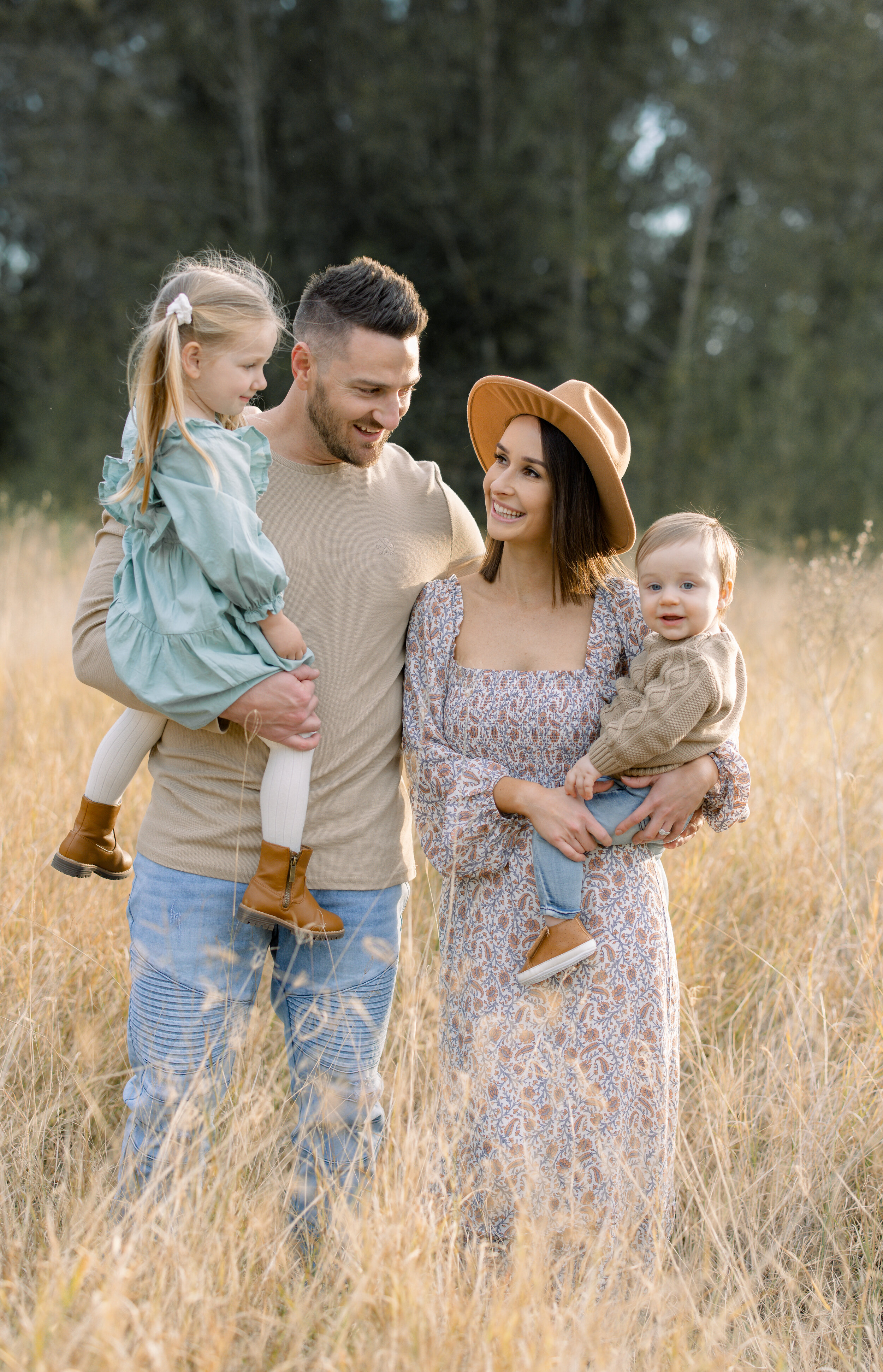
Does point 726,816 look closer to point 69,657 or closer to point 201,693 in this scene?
point 201,693

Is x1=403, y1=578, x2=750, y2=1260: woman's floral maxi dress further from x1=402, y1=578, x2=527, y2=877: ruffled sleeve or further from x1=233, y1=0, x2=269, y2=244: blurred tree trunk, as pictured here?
x1=233, y1=0, x2=269, y2=244: blurred tree trunk

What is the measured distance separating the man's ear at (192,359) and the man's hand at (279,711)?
0.65m

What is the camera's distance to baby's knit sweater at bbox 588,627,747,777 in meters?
2.14

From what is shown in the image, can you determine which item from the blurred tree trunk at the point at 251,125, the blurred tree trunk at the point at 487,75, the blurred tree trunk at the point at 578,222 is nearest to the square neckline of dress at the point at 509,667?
the blurred tree trunk at the point at 578,222

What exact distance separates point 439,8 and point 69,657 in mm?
10437

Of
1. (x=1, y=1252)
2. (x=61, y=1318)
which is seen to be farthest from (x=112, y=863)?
(x=61, y=1318)

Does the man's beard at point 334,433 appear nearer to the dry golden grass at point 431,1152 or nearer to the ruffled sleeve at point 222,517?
the ruffled sleeve at point 222,517

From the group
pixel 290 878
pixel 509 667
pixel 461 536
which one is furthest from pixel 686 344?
pixel 290 878

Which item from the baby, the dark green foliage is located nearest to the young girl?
the baby

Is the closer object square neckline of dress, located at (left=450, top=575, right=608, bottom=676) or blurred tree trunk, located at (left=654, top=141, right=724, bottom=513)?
square neckline of dress, located at (left=450, top=575, right=608, bottom=676)

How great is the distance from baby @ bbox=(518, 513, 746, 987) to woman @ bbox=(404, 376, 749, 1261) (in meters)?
0.05

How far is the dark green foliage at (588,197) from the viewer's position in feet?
38.2

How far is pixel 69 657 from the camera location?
17.8 ft

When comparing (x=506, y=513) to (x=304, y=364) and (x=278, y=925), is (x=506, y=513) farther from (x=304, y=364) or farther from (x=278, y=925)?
(x=278, y=925)
